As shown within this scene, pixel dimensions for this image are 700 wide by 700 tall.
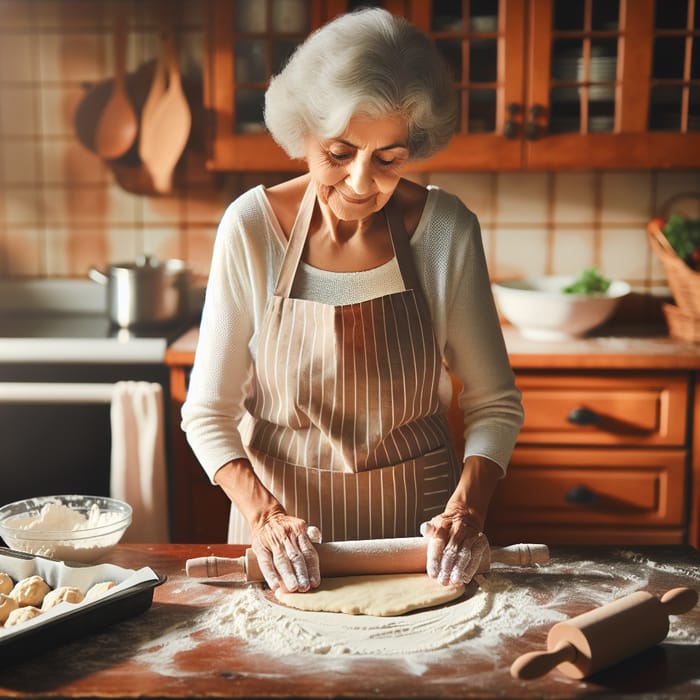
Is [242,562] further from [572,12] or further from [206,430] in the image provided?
[572,12]

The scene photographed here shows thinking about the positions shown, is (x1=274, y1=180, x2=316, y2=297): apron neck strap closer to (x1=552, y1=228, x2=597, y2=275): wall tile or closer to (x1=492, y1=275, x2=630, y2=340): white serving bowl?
(x1=492, y1=275, x2=630, y2=340): white serving bowl

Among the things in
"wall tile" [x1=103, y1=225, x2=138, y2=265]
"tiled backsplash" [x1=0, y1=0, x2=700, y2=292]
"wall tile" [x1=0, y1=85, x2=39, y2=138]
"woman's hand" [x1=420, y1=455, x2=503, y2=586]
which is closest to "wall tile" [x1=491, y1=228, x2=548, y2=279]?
"tiled backsplash" [x1=0, y1=0, x2=700, y2=292]

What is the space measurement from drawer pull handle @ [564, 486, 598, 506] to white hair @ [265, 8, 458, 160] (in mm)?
1320

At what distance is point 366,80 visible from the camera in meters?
1.24

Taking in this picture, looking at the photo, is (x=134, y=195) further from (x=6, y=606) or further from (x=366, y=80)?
(x=6, y=606)

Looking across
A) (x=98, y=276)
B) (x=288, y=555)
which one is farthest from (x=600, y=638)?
(x=98, y=276)

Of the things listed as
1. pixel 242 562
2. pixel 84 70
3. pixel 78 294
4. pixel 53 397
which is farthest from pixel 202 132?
pixel 242 562

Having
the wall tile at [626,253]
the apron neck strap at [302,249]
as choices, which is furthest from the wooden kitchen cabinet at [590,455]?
the apron neck strap at [302,249]

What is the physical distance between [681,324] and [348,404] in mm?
1448

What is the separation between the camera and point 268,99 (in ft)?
4.58

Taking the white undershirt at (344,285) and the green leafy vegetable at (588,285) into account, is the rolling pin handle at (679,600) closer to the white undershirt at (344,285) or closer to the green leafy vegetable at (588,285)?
the white undershirt at (344,285)

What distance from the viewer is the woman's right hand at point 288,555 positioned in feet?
3.89

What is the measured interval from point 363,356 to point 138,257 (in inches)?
60.6

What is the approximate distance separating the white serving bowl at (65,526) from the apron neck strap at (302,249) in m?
0.43
